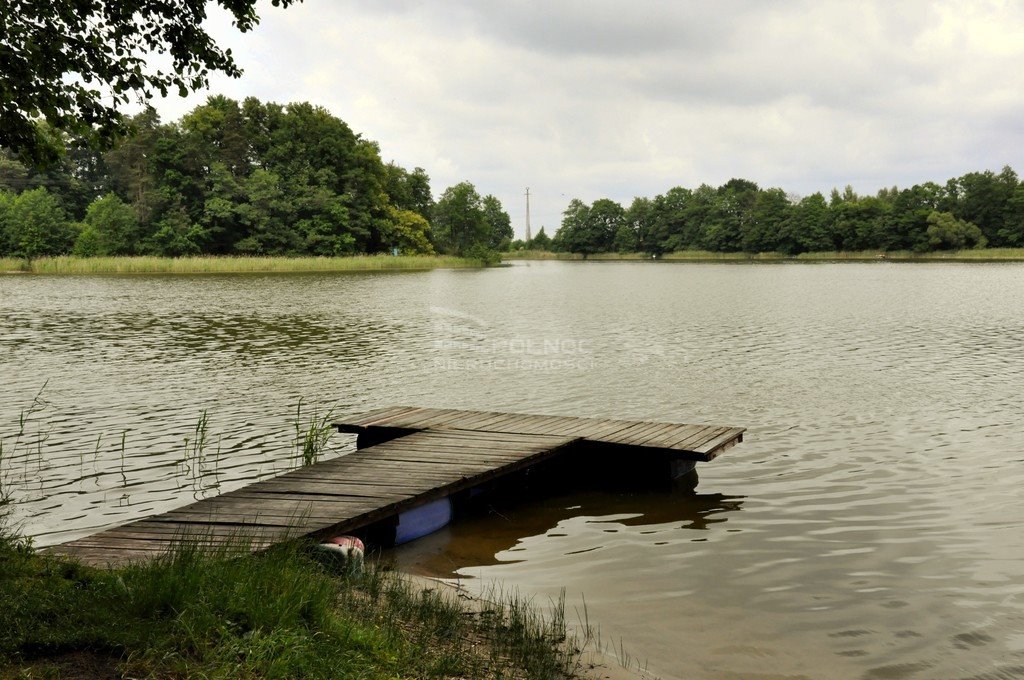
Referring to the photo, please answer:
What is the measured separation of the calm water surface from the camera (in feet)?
19.4

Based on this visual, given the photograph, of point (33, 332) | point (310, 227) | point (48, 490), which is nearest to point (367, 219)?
point (310, 227)

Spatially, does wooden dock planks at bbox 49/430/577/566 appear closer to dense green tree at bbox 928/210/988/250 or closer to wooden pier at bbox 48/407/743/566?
wooden pier at bbox 48/407/743/566

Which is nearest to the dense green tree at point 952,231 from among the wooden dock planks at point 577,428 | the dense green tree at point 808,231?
the dense green tree at point 808,231

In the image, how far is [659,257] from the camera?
147 meters

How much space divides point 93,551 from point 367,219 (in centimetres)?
8077

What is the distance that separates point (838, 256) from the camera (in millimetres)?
117250

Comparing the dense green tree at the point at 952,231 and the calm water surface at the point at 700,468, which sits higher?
the dense green tree at the point at 952,231

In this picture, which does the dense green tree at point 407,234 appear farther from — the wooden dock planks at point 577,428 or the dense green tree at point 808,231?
the wooden dock planks at point 577,428

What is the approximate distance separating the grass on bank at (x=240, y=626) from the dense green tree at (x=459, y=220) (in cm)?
10388

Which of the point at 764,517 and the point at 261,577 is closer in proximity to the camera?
the point at 261,577

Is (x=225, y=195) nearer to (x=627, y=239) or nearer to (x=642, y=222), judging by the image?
(x=627, y=239)

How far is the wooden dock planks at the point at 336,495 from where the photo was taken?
607 centimetres

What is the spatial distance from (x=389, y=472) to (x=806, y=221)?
123m

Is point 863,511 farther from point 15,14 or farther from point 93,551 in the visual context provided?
point 15,14
